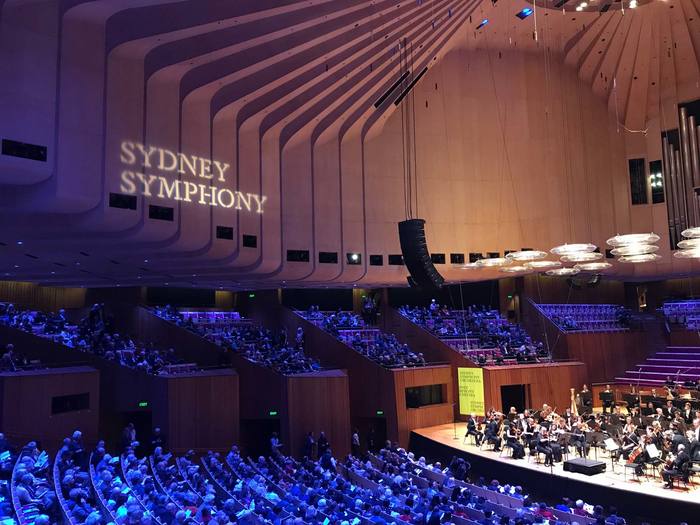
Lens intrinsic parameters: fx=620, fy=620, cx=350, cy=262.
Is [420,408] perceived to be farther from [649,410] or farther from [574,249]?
[574,249]

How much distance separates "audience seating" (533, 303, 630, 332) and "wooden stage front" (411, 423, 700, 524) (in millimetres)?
7047

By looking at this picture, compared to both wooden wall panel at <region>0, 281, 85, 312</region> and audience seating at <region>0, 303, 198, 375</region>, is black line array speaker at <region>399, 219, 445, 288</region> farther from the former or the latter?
wooden wall panel at <region>0, 281, 85, 312</region>

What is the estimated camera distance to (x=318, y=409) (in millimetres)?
15938

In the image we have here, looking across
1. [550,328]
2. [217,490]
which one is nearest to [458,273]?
[550,328]

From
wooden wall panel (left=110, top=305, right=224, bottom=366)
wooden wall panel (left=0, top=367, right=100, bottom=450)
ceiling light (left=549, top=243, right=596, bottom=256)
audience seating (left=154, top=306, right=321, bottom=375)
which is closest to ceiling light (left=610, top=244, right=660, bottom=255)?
ceiling light (left=549, top=243, right=596, bottom=256)

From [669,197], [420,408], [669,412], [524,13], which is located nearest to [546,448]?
[669,412]

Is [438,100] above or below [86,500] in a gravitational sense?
above

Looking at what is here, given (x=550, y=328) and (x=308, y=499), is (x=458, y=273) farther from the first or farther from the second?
(x=308, y=499)

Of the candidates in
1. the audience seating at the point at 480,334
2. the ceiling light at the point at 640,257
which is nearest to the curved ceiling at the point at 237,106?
the audience seating at the point at 480,334

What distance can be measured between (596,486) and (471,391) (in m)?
6.64

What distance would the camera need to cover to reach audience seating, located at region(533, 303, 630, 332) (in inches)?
770

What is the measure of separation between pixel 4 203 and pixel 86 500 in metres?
4.86

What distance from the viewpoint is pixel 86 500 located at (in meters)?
7.30

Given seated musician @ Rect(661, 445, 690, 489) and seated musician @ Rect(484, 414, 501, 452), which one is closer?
seated musician @ Rect(661, 445, 690, 489)
